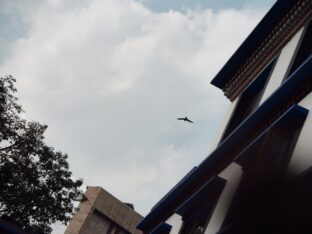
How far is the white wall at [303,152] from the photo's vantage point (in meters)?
4.63

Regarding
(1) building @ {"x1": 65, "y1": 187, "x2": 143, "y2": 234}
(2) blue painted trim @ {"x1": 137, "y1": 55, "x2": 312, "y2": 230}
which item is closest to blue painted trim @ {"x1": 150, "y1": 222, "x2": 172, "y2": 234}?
(2) blue painted trim @ {"x1": 137, "y1": 55, "x2": 312, "y2": 230}

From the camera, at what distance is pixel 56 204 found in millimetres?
21891

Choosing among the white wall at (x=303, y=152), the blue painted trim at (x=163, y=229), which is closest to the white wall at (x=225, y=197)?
the white wall at (x=303, y=152)

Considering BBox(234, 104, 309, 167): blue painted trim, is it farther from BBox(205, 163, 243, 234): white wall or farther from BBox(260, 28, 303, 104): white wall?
BBox(260, 28, 303, 104): white wall

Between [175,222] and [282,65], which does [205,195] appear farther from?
[282,65]

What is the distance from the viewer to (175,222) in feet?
33.0

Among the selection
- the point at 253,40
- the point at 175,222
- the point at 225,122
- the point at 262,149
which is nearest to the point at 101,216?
the point at 175,222

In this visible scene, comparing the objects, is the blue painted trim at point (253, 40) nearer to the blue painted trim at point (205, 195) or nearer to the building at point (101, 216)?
the blue painted trim at point (205, 195)

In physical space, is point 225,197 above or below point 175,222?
above

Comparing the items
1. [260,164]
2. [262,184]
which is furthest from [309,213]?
[260,164]

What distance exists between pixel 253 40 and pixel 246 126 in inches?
152

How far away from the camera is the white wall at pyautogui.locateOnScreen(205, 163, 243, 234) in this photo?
6.76 meters

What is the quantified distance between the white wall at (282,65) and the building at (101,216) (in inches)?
889

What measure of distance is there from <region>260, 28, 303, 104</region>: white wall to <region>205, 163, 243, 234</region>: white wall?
1.91 m
